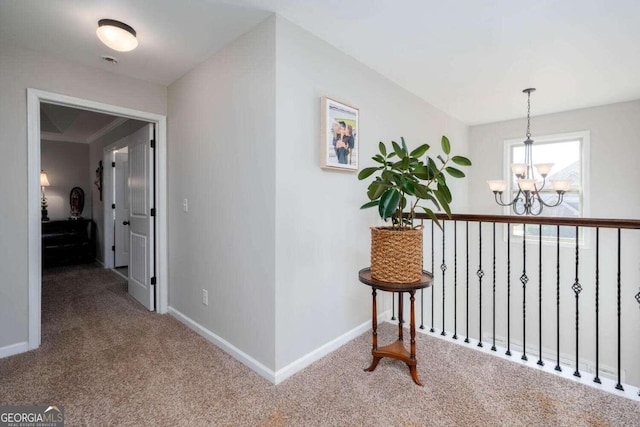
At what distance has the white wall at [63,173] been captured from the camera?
5559 mm

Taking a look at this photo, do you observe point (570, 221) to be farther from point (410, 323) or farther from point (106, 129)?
point (106, 129)

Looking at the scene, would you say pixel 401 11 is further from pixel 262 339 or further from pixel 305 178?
pixel 262 339

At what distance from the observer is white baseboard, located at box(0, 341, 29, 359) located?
227cm

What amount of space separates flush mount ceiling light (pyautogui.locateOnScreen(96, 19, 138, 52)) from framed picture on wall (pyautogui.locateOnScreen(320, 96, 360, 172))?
1.34 meters

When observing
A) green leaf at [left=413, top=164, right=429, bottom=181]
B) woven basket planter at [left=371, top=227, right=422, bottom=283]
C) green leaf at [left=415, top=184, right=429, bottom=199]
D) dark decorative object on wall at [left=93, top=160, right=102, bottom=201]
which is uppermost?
dark decorative object on wall at [left=93, top=160, right=102, bottom=201]

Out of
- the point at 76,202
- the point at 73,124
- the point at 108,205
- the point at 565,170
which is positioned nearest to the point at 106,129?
the point at 73,124

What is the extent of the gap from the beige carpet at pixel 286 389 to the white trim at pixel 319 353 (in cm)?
5

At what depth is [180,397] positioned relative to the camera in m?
1.83

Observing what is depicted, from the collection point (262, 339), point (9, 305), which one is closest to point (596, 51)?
point (262, 339)

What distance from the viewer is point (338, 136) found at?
2348 mm

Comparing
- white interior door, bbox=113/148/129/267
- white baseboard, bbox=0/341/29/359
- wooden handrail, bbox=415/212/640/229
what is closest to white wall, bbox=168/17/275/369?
white baseboard, bbox=0/341/29/359

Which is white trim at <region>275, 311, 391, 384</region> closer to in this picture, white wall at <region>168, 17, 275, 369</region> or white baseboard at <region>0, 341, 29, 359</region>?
white wall at <region>168, 17, 275, 369</region>

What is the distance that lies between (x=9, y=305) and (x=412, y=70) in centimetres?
376

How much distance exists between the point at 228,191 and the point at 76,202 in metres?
5.11
